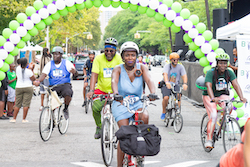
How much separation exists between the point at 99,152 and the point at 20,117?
16.8 feet

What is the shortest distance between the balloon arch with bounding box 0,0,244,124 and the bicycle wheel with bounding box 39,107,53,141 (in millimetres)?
2916

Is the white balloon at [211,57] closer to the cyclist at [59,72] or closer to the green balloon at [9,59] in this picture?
the cyclist at [59,72]

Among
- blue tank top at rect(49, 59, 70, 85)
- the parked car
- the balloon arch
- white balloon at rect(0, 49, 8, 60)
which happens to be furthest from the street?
the parked car

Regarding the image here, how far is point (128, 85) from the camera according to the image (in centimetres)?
508

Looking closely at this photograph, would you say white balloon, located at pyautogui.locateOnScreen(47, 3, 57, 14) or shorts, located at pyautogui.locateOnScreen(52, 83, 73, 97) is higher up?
white balloon, located at pyautogui.locateOnScreen(47, 3, 57, 14)

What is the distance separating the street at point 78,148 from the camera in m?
6.12

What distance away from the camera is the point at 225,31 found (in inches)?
412

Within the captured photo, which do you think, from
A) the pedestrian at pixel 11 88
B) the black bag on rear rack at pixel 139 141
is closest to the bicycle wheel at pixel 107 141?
the black bag on rear rack at pixel 139 141

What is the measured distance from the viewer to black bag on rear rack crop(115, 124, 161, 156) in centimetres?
414

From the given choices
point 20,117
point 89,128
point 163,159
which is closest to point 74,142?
point 89,128

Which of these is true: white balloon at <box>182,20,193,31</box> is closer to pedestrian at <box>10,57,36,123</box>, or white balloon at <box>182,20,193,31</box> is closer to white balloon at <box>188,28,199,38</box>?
white balloon at <box>188,28,199,38</box>

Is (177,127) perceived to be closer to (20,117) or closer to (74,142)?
(74,142)

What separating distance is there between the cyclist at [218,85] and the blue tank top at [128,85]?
5.22ft

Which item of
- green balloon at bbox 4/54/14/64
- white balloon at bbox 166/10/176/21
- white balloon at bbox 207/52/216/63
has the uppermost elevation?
white balloon at bbox 166/10/176/21
